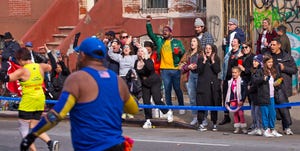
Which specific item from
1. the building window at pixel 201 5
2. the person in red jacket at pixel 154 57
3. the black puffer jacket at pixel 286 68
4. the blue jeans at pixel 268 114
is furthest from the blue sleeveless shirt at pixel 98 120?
the building window at pixel 201 5

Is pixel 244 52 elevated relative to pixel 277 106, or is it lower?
elevated

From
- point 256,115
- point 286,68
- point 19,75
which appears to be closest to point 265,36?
point 286,68

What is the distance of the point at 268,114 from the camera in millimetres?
15078

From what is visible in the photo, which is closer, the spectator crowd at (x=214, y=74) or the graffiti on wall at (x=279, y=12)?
the spectator crowd at (x=214, y=74)

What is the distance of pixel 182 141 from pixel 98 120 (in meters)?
7.74

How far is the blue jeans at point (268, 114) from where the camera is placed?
15.1m

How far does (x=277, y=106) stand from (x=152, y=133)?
259 cm

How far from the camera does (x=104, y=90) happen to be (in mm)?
7145

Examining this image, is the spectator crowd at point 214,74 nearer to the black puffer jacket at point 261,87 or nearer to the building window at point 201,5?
the black puffer jacket at point 261,87

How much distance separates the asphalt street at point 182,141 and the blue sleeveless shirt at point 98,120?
6356 millimetres

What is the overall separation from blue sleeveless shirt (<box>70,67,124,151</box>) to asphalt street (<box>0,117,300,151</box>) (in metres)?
6.36

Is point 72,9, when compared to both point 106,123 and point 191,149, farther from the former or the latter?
point 106,123

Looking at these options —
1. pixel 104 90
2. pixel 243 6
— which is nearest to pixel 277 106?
pixel 243 6

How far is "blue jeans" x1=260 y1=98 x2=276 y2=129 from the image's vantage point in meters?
15.1
